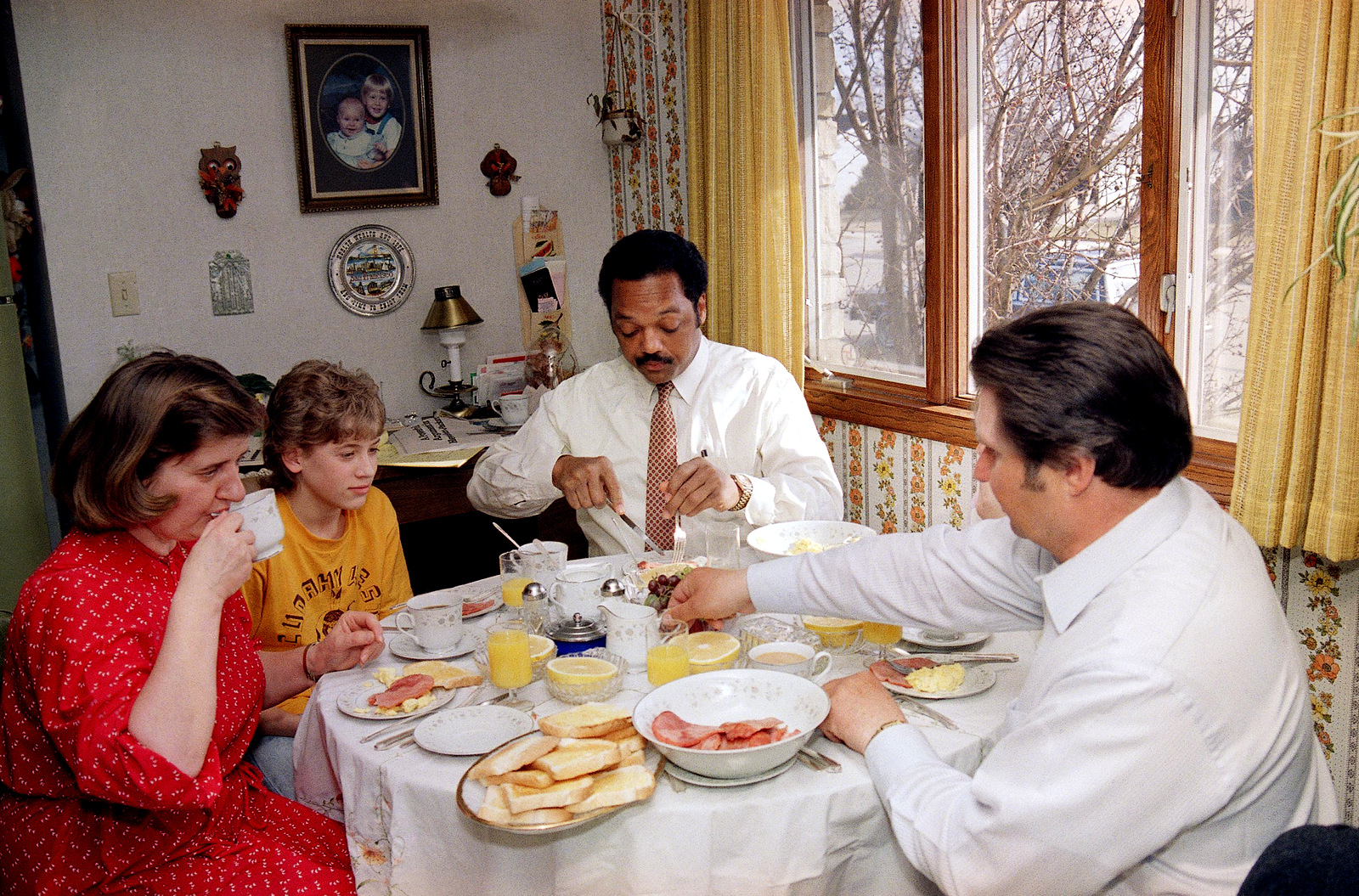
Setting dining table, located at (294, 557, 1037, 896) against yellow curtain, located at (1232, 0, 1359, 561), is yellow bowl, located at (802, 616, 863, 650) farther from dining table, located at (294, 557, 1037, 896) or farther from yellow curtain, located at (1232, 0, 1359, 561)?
yellow curtain, located at (1232, 0, 1359, 561)

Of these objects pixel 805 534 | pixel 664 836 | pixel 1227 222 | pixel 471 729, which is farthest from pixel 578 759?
pixel 1227 222

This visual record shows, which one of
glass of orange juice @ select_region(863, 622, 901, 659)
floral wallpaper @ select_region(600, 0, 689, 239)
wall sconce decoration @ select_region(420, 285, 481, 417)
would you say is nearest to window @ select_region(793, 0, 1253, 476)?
floral wallpaper @ select_region(600, 0, 689, 239)

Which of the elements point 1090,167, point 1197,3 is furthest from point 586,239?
point 1197,3

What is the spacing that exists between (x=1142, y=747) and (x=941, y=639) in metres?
0.62

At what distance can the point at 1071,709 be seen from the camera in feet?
3.70

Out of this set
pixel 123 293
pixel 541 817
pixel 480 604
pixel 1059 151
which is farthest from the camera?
pixel 123 293

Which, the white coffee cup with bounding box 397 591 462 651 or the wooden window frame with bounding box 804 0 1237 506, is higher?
the wooden window frame with bounding box 804 0 1237 506

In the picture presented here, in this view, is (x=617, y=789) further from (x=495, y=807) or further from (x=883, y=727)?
(x=883, y=727)

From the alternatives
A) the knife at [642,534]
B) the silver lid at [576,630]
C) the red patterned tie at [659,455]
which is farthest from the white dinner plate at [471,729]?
the red patterned tie at [659,455]

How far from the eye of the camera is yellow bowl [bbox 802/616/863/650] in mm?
1721

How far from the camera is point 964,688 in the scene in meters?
1.54

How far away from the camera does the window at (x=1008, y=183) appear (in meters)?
2.25

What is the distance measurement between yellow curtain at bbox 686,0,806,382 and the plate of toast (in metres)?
2.01

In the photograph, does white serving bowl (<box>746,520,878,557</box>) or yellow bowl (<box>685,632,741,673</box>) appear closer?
yellow bowl (<box>685,632,741,673</box>)
